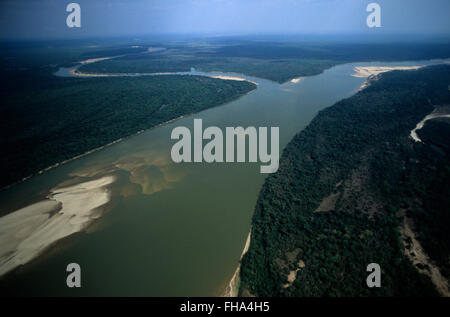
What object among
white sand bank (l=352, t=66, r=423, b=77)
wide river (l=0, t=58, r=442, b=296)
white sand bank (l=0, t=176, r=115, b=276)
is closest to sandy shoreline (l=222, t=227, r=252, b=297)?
wide river (l=0, t=58, r=442, b=296)

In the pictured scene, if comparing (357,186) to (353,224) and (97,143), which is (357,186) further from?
(97,143)

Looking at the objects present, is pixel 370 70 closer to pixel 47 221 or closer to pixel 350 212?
pixel 350 212

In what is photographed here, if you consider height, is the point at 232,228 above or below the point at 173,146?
below

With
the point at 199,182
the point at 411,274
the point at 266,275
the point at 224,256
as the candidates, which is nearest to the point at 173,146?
the point at 199,182

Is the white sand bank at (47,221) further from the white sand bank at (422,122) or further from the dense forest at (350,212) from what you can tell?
the white sand bank at (422,122)

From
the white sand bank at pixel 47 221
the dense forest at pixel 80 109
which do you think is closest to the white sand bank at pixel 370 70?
the dense forest at pixel 80 109
